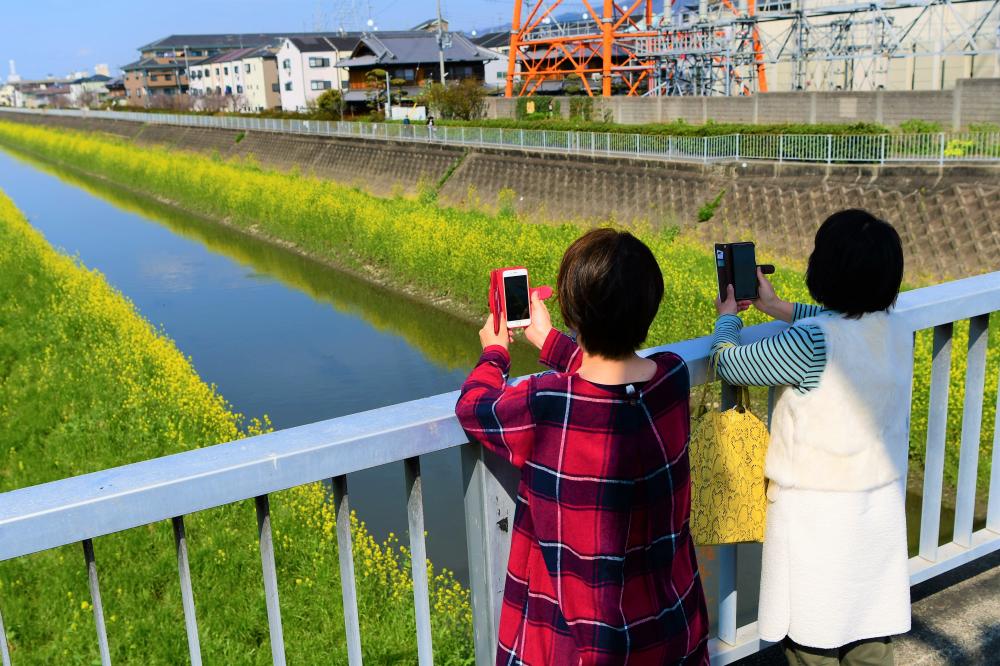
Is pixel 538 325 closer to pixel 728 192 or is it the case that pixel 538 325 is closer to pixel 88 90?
pixel 728 192

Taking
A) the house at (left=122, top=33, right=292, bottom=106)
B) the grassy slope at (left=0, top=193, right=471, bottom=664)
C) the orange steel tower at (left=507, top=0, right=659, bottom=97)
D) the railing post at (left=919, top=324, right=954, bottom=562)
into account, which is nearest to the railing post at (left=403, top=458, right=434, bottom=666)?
the railing post at (left=919, top=324, right=954, bottom=562)

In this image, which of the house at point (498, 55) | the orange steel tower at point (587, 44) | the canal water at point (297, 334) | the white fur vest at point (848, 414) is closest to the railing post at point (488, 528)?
the white fur vest at point (848, 414)

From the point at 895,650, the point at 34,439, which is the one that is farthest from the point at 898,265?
the point at 34,439

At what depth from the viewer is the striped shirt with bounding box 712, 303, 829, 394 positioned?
5.28ft

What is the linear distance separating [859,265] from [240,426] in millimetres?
8590

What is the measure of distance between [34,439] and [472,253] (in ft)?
25.8

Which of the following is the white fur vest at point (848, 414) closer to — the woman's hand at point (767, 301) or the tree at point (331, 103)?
the woman's hand at point (767, 301)

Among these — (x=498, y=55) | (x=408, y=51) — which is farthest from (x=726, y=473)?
(x=498, y=55)

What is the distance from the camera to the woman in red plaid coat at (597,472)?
4.28 feet

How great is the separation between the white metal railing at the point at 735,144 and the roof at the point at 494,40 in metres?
26.0

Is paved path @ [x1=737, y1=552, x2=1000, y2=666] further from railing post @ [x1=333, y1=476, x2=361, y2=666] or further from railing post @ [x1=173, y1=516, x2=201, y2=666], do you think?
railing post @ [x1=173, y1=516, x2=201, y2=666]

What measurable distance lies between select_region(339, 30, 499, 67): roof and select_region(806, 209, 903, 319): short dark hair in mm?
38176

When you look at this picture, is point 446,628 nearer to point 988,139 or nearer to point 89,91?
point 988,139

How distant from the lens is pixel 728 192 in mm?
14328
